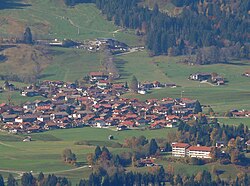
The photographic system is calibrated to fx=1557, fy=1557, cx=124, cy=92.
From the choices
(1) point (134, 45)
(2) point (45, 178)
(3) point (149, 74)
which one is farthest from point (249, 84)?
(2) point (45, 178)

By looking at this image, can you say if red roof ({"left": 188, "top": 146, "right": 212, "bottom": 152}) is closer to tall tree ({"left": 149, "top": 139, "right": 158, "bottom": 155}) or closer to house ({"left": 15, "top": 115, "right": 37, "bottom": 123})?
tall tree ({"left": 149, "top": 139, "right": 158, "bottom": 155})

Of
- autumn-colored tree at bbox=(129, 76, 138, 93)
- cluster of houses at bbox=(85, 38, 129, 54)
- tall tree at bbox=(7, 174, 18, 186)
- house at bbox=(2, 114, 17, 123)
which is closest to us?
tall tree at bbox=(7, 174, 18, 186)

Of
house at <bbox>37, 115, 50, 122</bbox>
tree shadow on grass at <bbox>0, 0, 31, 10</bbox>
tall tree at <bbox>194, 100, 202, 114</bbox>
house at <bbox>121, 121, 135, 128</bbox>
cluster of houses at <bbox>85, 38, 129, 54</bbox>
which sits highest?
tree shadow on grass at <bbox>0, 0, 31, 10</bbox>

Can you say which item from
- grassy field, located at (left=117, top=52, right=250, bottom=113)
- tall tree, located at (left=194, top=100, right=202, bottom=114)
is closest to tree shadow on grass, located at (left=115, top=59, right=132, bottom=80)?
grassy field, located at (left=117, top=52, right=250, bottom=113)

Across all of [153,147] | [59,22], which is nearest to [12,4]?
[59,22]

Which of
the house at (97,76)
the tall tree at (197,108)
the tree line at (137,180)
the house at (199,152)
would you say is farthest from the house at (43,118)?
the tree line at (137,180)

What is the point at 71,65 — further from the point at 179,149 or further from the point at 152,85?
the point at 179,149

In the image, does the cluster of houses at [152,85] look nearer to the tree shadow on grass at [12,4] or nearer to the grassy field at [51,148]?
the grassy field at [51,148]

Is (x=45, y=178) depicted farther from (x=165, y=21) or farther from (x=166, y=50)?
(x=165, y=21)
